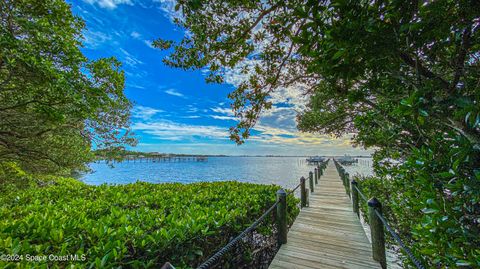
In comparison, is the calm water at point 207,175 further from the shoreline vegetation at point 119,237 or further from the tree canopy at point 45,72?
the shoreline vegetation at point 119,237

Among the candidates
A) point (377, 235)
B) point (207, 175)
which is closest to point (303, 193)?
point (377, 235)

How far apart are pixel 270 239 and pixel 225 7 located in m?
5.25

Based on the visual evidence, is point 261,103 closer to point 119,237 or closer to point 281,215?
point 281,215

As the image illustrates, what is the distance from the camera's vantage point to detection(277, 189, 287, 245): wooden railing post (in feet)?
14.5

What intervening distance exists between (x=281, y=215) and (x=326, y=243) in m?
1.35

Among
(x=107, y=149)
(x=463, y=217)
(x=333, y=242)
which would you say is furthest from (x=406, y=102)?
(x=107, y=149)

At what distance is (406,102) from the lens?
5.17 feet

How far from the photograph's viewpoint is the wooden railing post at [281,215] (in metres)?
4.41

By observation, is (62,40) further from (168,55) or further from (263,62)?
(263,62)

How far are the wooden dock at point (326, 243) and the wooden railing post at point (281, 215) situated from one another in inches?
7.3

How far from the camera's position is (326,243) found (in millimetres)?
4543

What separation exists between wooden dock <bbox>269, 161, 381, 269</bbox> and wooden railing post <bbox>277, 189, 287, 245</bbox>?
7.3 inches

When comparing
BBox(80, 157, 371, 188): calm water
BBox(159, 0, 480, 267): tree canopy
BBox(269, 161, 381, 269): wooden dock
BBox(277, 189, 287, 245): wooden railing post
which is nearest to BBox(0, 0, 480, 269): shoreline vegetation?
BBox(159, 0, 480, 267): tree canopy

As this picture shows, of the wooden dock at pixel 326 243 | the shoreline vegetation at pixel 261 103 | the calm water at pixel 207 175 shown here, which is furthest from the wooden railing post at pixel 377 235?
the calm water at pixel 207 175
